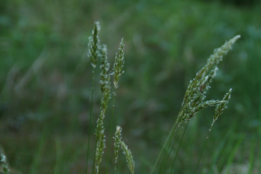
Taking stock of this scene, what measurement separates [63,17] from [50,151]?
2675 mm

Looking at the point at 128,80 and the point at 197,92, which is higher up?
the point at 128,80

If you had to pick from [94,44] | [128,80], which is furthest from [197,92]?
[128,80]

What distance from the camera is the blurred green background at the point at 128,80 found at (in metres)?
2.66

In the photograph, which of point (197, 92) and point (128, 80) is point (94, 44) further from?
point (128, 80)

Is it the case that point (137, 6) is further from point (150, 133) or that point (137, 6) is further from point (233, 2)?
point (150, 133)

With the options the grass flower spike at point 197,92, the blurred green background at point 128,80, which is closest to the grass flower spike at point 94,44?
the grass flower spike at point 197,92

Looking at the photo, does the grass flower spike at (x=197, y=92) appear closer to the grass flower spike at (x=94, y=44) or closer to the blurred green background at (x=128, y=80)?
the grass flower spike at (x=94, y=44)

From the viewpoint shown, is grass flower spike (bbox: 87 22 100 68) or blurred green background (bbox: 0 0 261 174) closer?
grass flower spike (bbox: 87 22 100 68)

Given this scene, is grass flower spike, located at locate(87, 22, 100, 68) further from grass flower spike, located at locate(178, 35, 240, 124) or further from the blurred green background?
the blurred green background

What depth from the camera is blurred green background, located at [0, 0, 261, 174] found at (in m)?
2.66

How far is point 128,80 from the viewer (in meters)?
3.92

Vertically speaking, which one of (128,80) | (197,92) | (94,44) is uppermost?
(128,80)

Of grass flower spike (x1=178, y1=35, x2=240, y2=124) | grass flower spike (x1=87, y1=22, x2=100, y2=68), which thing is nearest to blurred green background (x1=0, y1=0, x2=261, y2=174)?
grass flower spike (x1=178, y1=35, x2=240, y2=124)

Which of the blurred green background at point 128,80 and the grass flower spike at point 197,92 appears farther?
the blurred green background at point 128,80
